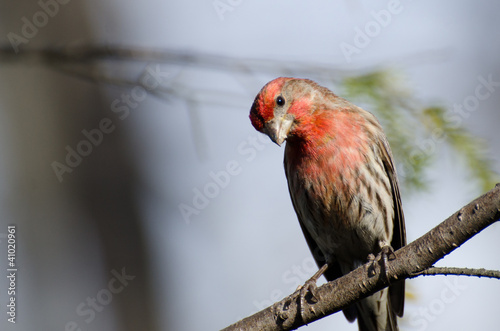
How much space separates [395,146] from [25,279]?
3467mm

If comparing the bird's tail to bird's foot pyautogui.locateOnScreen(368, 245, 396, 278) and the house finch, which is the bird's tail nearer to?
the house finch

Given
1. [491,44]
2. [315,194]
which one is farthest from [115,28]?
[491,44]

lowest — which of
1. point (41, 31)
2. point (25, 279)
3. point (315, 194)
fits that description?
point (315, 194)

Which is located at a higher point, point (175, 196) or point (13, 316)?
point (175, 196)

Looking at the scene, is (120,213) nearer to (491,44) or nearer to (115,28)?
(115,28)

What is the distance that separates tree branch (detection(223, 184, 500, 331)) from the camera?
3107 mm

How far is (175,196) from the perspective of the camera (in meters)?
5.94

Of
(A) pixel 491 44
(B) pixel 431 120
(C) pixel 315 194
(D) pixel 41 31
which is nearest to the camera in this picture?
(B) pixel 431 120

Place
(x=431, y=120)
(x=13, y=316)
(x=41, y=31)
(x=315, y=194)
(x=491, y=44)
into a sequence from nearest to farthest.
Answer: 1. (x=431, y=120)
2. (x=315, y=194)
3. (x=41, y=31)
4. (x=13, y=316)
5. (x=491, y=44)

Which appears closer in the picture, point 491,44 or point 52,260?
point 52,260

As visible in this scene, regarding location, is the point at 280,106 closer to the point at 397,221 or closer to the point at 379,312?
the point at 397,221

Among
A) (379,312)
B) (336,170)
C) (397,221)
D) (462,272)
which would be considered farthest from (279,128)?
(379,312)

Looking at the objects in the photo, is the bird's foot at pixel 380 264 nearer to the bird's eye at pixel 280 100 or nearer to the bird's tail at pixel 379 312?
the bird's eye at pixel 280 100

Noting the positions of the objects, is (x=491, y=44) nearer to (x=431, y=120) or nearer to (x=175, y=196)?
(x=431, y=120)
